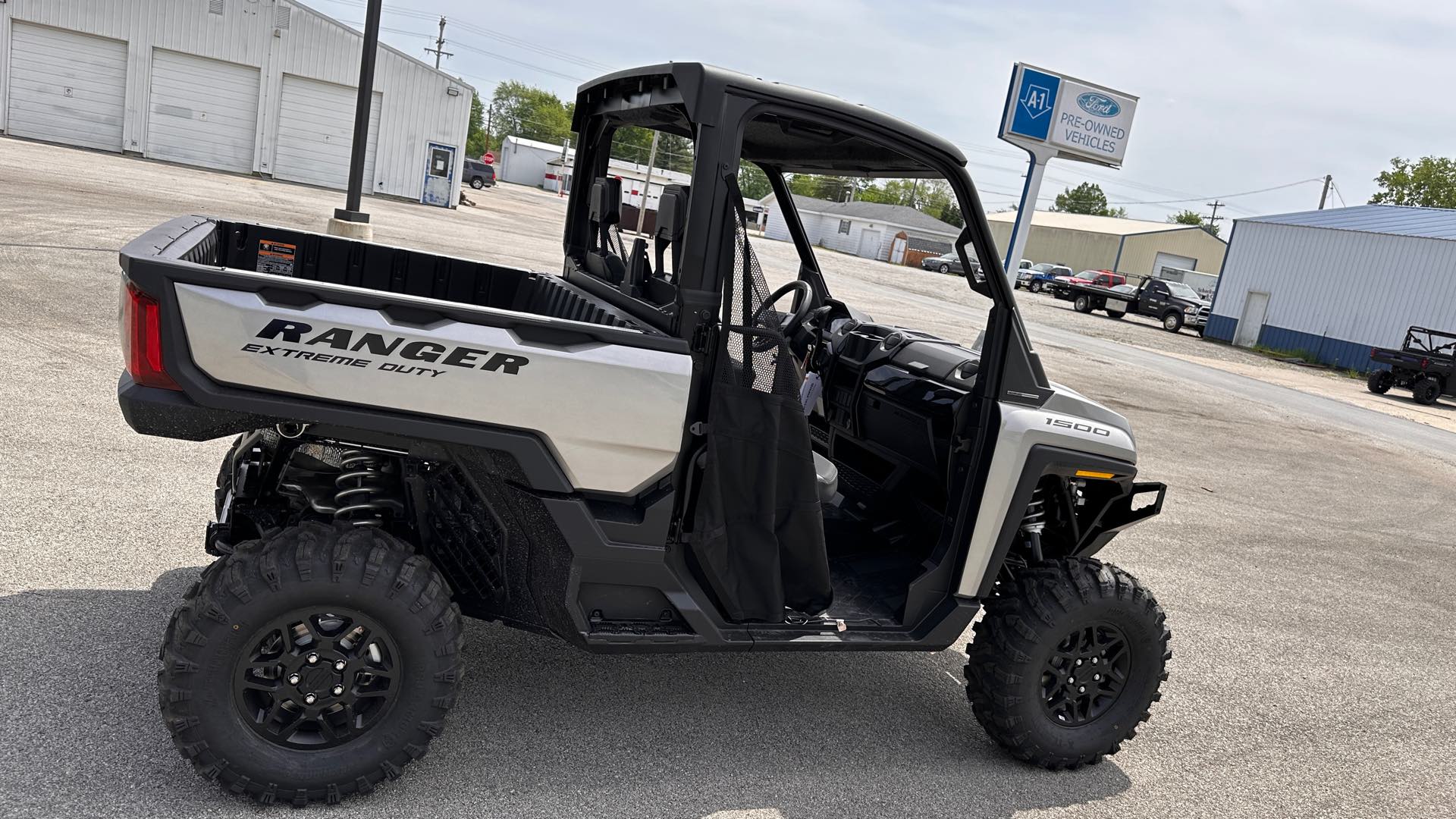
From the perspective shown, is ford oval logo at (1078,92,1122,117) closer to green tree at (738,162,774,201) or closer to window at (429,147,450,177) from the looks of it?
green tree at (738,162,774,201)

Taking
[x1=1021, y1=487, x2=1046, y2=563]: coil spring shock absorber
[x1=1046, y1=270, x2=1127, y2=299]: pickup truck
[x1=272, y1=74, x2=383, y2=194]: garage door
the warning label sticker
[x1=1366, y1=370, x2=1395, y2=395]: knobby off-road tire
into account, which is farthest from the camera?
[x1=1046, y1=270, x2=1127, y2=299]: pickup truck

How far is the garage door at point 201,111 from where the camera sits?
31.7m

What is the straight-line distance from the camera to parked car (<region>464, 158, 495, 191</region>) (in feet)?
192

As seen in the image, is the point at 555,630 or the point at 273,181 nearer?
the point at 555,630

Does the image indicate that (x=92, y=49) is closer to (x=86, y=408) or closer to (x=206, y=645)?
(x=86, y=408)

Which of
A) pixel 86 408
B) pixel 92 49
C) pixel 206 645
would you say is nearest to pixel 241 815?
pixel 206 645

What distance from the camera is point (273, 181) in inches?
1264

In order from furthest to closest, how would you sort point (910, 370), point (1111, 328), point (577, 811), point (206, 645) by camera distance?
point (1111, 328) → point (910, 370) → point (577, 811) → point (206, 645)

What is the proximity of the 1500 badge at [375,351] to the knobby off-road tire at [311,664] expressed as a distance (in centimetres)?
51

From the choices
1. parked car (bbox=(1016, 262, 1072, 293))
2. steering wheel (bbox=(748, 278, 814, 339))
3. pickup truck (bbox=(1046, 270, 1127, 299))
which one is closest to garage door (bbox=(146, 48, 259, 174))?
pickup truck (bbox=(1046, 270, 1127, 299))

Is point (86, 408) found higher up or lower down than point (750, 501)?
lower down

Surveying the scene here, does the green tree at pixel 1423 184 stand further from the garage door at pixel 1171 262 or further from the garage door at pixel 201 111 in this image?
the garage door at pixel 201 111

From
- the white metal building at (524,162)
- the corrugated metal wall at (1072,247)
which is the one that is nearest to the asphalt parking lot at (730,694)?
the corrugated metal wall at (1072,247)

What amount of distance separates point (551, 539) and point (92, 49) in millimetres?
35031
